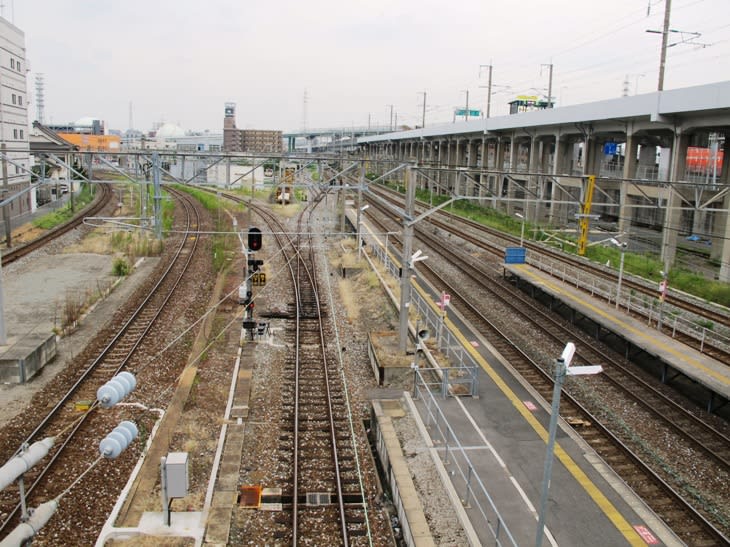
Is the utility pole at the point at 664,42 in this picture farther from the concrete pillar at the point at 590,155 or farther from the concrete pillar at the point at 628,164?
the concrete pillar at the point at 590,155

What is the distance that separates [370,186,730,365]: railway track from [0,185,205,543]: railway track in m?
10.9

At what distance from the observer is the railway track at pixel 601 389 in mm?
7926

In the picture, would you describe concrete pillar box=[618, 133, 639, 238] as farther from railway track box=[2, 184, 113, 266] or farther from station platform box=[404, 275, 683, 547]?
railway track box=[2, 184, 113, 266]

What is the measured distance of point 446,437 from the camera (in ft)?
30.1

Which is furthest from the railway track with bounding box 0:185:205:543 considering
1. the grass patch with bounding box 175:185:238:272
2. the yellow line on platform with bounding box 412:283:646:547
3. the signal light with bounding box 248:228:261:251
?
the grass patch with bounding box 175:185:238:272

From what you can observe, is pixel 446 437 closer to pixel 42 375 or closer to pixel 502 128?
pixel 42 375

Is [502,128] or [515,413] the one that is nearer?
[515,413]

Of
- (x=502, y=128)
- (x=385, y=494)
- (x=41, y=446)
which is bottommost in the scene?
(x=385, y=494)

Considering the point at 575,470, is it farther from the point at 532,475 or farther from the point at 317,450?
the point at 317,450

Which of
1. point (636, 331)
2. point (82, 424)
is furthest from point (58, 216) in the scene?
point (636, 331)

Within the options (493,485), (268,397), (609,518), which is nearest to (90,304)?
(268,397)

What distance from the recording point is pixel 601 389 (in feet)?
38.8

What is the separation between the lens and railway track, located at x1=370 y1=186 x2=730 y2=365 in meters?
13.8

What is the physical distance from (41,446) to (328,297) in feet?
45.1
